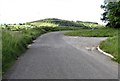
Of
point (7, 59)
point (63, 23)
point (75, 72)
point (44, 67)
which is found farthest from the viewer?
point (63, 23)

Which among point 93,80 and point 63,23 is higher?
point 93,80

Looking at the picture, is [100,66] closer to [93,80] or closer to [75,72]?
[75,72]

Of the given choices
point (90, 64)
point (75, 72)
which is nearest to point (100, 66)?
point (90, 64)

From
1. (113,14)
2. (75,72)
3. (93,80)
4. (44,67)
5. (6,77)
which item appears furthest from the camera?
(113,14)

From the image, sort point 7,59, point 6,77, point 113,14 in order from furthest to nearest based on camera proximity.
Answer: point 113,14
point 7,59
point 6,77

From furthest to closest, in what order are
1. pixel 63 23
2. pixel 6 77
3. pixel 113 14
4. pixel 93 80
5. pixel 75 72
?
1. pixel 63 23
2. pixel 113 14
3. pixel 75 72
4. pixel 6 77
5. pixel 93 80

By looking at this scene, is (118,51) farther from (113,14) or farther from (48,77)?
(113,14)

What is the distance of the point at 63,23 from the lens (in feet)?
520

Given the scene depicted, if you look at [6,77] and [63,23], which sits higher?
[6,77]

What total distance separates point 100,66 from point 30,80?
4888mm

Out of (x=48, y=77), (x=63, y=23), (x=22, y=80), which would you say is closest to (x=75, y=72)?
(x=48, y=77)

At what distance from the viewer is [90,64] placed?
17625 millimetres

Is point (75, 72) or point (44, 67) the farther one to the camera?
point (44, 67)

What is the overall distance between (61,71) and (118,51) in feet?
22.8
